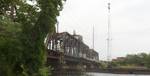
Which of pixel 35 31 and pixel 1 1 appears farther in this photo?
pixel 35 31

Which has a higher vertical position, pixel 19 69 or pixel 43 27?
pixel 43 27

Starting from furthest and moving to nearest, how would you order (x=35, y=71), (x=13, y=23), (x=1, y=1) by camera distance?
(x=35, y=71)
(x=13, y=23)
(x=1, y=1)

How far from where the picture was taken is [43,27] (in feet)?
138

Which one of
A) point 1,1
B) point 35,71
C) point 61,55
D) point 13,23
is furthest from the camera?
point 61,55

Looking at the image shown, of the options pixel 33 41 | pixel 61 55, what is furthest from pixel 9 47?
pixel 61 55

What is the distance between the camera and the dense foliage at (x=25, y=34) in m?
37.8

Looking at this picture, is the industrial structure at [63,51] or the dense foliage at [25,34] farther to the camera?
the industrial structure at [63,51]

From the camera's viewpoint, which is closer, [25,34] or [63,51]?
[25,34]

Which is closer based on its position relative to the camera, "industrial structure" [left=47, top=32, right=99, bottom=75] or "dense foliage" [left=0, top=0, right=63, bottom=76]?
"dense foliage" [left=0, top=0, right=63, bottom=76]

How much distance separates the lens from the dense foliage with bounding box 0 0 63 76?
37.8 m

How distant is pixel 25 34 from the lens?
4134 centimetres

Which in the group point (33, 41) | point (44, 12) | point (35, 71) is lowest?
point (35, 71)

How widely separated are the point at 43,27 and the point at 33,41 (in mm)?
1797

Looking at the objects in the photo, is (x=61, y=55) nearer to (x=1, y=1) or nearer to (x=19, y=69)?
(x=19, y=69)
